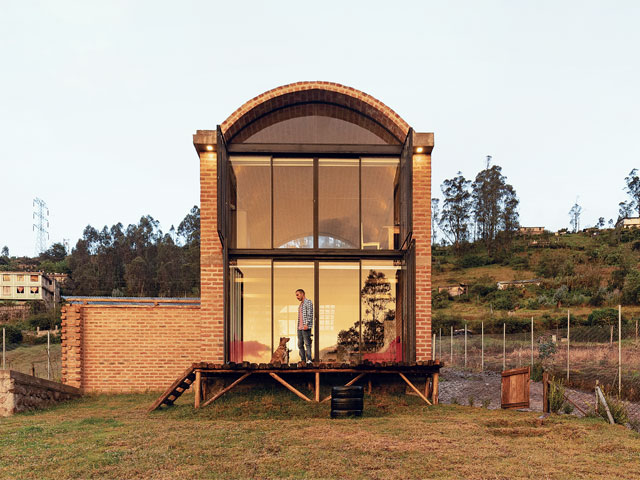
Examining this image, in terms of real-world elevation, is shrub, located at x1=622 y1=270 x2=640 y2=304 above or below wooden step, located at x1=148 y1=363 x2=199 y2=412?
above

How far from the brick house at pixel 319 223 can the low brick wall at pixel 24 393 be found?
4309 mm

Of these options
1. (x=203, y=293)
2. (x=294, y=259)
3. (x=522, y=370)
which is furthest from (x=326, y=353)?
(x=522, y=370)

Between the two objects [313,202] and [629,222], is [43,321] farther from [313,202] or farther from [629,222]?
Result: [629,222]

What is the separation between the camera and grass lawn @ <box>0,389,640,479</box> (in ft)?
19.5

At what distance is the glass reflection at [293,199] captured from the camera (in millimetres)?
12617

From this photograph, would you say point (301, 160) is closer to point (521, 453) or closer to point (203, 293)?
point (203, 293)

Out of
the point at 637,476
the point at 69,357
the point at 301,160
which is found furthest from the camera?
the point at 69,357

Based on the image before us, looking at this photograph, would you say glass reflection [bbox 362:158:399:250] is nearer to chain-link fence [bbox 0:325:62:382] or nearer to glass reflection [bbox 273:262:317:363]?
glass reflection [bbox 273:262:317:363]

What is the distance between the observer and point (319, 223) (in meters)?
12.6

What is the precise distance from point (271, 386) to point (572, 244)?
63579mm

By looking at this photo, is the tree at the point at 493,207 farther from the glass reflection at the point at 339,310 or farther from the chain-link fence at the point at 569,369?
the glass reflection at the point at 339,310

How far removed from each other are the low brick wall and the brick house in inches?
170

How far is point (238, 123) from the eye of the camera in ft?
39.7

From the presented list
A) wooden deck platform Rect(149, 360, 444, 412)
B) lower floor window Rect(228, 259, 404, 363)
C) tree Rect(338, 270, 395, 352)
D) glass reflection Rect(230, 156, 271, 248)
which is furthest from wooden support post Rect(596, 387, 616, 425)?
glass reflection Rect(230, 156, 271, 248)
